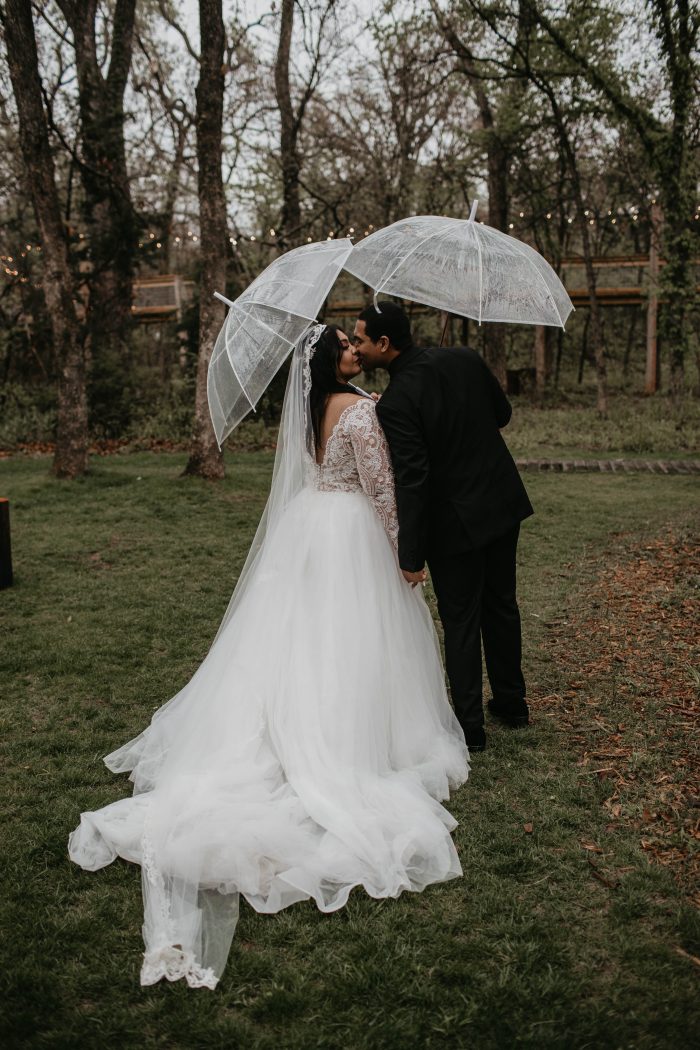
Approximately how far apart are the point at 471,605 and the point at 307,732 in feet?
3.57

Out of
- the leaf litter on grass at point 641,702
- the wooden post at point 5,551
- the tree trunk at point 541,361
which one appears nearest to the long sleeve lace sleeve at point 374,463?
the leaf litter on grass at point 641,702

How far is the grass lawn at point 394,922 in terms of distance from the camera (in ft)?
7.70

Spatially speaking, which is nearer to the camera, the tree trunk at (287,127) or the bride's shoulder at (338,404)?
the bride's shoulder at (338,404)

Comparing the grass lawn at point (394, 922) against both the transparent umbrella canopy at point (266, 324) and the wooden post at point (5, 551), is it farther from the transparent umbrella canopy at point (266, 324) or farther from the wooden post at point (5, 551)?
the transparent umbrella canopy at point (266, 324)

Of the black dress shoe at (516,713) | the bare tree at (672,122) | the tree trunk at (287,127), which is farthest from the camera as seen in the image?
the tree trunk at (287,127)

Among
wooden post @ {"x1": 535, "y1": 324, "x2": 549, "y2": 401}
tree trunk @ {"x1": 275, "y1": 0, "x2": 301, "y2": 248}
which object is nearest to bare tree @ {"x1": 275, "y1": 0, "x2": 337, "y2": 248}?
tree trunk @ {"x1": 275, "y1": 0, "x2": 301, "y2": 248}

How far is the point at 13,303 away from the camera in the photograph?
17125mm

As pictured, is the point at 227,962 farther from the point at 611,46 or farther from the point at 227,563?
the point at 611,46

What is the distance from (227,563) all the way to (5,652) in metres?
2.62

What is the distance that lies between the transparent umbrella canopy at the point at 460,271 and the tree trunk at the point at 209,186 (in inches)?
247

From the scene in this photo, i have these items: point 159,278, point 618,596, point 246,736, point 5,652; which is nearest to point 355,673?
point 246,736

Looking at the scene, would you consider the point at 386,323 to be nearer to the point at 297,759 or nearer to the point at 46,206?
the point at 297,759

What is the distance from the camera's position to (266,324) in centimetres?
380

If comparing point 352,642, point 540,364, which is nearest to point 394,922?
point 352,642
